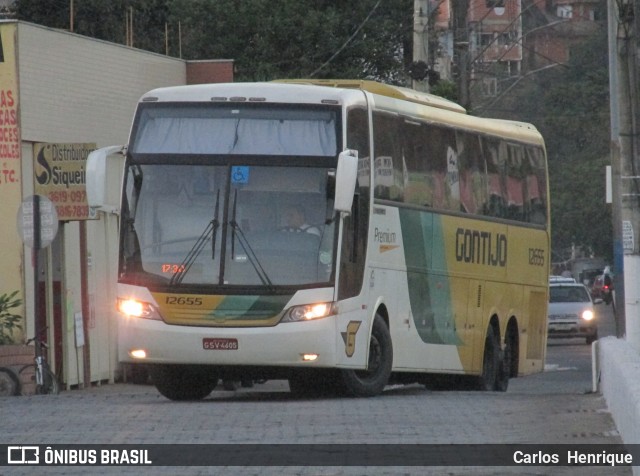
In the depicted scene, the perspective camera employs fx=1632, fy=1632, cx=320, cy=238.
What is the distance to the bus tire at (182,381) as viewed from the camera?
1716 cm

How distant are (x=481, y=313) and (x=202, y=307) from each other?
611cm

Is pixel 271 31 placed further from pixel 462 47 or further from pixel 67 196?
pixel 67 196

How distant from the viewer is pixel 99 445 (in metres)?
11.6

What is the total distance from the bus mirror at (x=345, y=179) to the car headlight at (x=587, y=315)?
88.9 feet

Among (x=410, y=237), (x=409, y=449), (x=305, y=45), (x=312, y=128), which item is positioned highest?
(x=305, y=45)

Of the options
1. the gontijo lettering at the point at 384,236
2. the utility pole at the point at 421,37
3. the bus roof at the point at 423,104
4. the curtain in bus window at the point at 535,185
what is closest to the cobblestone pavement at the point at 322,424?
the gontijo lettering at the point at 384,236

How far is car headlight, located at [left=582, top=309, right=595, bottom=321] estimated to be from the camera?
139 feet

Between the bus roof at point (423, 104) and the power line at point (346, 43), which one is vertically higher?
the power line at point (346, 43)

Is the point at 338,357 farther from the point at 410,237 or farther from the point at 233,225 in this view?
the point at 410,237

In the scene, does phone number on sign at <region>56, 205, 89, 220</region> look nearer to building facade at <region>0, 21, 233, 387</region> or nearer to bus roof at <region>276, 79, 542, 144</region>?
building facade at <region>0, 21, 233, 387</region>

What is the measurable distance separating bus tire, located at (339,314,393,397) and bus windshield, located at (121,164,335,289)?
1.53 meters

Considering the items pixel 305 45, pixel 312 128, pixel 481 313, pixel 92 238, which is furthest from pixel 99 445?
pixel 305 45

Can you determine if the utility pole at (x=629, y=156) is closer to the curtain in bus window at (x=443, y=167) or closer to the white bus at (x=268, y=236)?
the curtain in bus window at (x=443, y=167)

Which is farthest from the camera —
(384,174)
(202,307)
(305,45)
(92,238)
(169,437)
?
(305,45)
